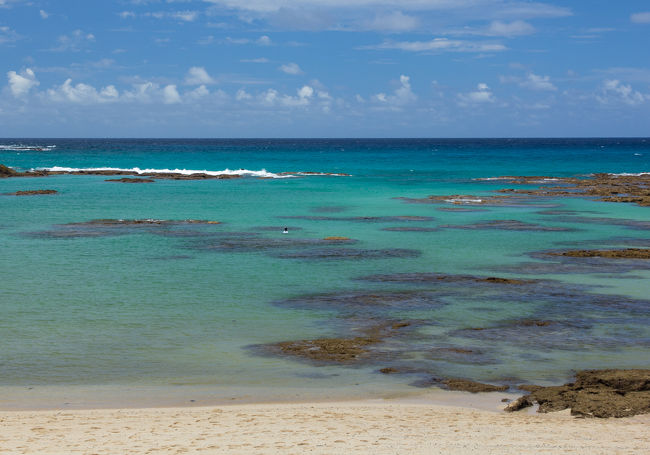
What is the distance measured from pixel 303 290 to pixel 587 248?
1507 cm

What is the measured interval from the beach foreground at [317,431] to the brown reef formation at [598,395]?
32cm

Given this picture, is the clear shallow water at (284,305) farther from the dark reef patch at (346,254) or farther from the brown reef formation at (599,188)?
the brown reef formation at (599,188)

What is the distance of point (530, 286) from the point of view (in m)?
24.2

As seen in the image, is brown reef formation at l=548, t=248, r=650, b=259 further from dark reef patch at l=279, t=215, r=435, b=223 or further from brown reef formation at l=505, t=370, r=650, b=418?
brown reef formation at l=505, t=370, r=650, b=418

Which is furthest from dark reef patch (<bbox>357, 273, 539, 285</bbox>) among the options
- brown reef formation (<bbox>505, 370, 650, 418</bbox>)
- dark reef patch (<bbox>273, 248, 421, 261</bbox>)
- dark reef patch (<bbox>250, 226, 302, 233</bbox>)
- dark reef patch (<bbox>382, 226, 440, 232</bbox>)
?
dark reef patch (<bbox>250, 226, 302, 233</bbox>)

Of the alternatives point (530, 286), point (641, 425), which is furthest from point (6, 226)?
point (641, 425)

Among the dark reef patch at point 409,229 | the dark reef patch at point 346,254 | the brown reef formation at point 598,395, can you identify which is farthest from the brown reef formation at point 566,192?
the brown reef formation at point 598,395

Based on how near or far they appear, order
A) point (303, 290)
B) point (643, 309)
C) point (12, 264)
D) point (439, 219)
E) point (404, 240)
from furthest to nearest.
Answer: point (439, 219) < point (404, 240) < point (12, 264) < point (303, 290) < point (643, 309)

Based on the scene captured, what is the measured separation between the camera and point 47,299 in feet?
71.8

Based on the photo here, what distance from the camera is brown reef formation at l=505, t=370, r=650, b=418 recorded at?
13156 mm

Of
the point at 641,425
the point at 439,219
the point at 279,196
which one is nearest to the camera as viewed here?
the point at 641,425

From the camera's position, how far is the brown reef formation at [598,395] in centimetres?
1316

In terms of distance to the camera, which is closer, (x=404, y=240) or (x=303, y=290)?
(x=303, y=290)

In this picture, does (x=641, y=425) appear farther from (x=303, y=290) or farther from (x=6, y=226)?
(x=6, y=226)
